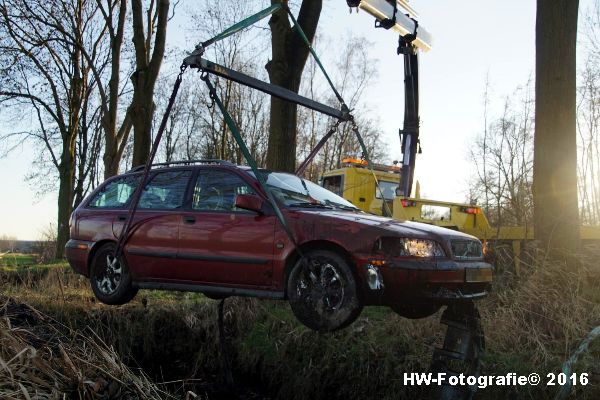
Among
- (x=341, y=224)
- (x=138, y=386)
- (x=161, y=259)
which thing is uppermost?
(x=341, y=224)

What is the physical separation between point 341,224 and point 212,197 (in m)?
1.60

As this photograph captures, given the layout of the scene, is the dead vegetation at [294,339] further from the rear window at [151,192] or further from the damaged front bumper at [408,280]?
the damaged front bumper at [408,280]

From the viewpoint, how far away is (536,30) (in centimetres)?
717

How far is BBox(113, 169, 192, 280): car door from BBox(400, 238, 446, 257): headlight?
2.27m

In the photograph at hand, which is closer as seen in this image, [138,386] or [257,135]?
[138,386]

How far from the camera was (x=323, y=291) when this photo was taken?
4637 mm

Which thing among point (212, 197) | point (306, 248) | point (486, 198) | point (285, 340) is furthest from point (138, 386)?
point (486, 198)

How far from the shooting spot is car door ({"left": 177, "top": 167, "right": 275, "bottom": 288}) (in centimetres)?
514

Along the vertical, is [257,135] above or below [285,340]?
above

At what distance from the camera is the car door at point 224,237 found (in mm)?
5141

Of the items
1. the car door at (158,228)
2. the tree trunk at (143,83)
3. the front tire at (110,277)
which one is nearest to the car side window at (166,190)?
the car door at (158,228)

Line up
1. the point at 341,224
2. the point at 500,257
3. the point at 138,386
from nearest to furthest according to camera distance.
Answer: the point at 138,386 < the point at 341,224 < the point at 500,257

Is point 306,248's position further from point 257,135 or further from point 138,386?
point 257,135

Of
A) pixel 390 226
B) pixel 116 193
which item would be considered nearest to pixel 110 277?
pixel 116 193
